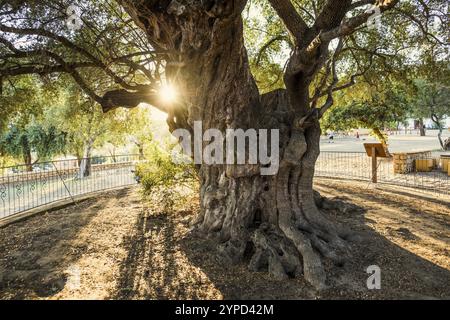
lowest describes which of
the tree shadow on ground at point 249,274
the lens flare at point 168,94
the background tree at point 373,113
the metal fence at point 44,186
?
the tree shadow on ground at point 249,274

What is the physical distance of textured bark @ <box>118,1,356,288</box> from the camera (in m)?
5.43

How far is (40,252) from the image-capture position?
21.5ft

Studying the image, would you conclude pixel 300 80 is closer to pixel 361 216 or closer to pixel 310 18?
pixel 361 216

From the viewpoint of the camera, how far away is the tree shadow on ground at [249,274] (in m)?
4.62

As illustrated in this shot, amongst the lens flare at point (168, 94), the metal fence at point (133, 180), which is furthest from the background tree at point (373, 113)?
the lens flare at point (168, 94)

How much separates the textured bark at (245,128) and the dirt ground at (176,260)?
425mm

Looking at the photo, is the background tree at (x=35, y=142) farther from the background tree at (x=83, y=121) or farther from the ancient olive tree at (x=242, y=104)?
the ancient olive tree at (x=242, y=104)

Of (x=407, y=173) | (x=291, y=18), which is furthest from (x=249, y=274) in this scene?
(x=407, y=173)

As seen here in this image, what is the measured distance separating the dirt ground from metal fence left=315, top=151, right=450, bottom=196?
395 cm

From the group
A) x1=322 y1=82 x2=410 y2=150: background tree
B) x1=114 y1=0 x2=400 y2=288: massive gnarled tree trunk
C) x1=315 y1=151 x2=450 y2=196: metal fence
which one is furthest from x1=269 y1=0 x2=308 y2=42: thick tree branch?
x1=322 y1=82 x2=410 y2=150: background tree

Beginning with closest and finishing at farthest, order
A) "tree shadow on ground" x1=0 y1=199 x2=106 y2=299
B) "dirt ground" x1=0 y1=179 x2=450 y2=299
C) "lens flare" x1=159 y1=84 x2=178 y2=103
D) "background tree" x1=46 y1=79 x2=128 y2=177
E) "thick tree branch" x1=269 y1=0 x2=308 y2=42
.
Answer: "dirt ground" x1=0 y1=179 x2=450 y2=299, "tree shadow on ground" x1=0 y1=199 x2=106 y2=299, "thick tree branch" x1=269 y1=0 x2=308 y2=42, "lens flare" x1=159 y1=84 x2=178 y2=103, "background tree" x1=46 y1=79 x2=128 y2=177

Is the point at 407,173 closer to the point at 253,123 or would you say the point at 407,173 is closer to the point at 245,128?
the point at 253,123

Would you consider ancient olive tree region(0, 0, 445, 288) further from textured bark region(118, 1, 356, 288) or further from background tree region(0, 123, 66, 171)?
background tree region(0, 123, 66, 171)
